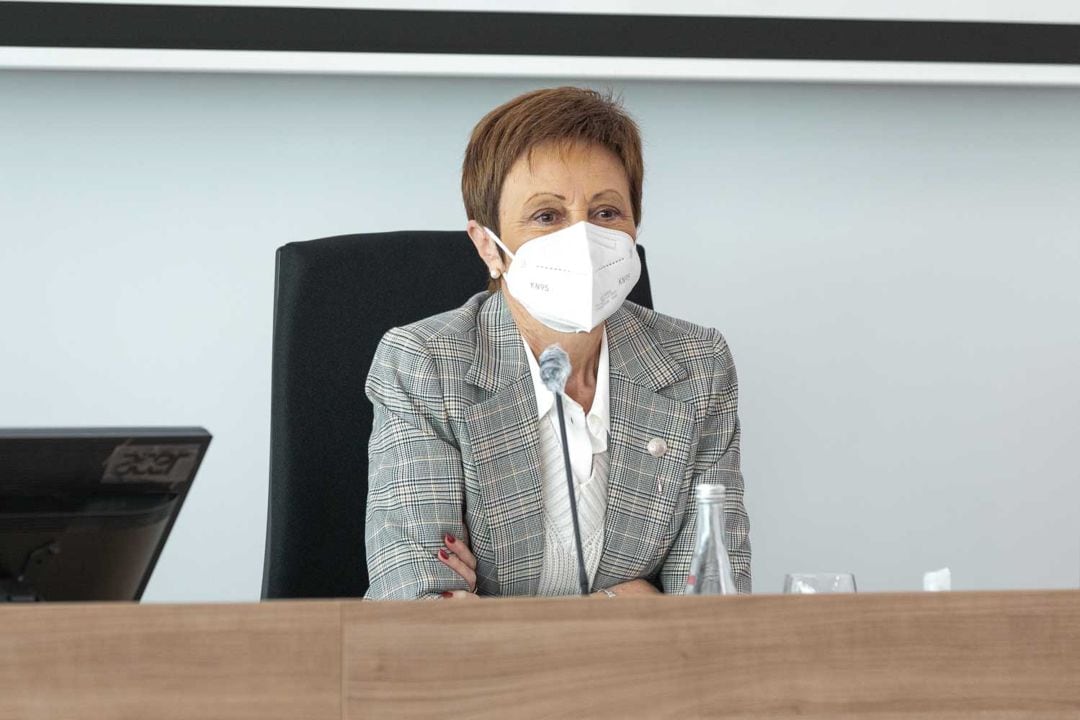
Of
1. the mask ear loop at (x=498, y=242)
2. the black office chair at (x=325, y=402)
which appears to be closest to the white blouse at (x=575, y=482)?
the mask ear loop at (x=498, y=242)

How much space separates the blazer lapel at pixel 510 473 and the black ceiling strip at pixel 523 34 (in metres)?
0.81

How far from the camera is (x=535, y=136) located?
159cm

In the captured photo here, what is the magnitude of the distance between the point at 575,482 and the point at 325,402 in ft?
1.15

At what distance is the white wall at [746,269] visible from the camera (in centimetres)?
219

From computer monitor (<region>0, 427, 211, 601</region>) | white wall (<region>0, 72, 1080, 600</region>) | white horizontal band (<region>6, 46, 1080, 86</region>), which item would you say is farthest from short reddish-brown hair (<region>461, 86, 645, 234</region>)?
computer monitor (<region>0, 427, 211, 601</region>)

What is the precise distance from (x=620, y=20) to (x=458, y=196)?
42 cm

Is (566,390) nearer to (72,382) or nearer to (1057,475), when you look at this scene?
(72,382)

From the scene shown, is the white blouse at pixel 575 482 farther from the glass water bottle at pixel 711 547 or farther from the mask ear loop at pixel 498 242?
the glass water bottle at pixel 711 547

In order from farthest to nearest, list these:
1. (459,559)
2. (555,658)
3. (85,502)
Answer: (459,559) → (85,502) → (555,658)

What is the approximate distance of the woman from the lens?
150 cm

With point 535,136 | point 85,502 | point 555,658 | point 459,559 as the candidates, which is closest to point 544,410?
point 459,559

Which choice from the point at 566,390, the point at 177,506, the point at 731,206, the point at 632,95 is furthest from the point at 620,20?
the point at 177,506

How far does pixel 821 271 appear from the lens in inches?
92.5

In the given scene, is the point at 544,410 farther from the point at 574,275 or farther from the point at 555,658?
the point at 555,658
